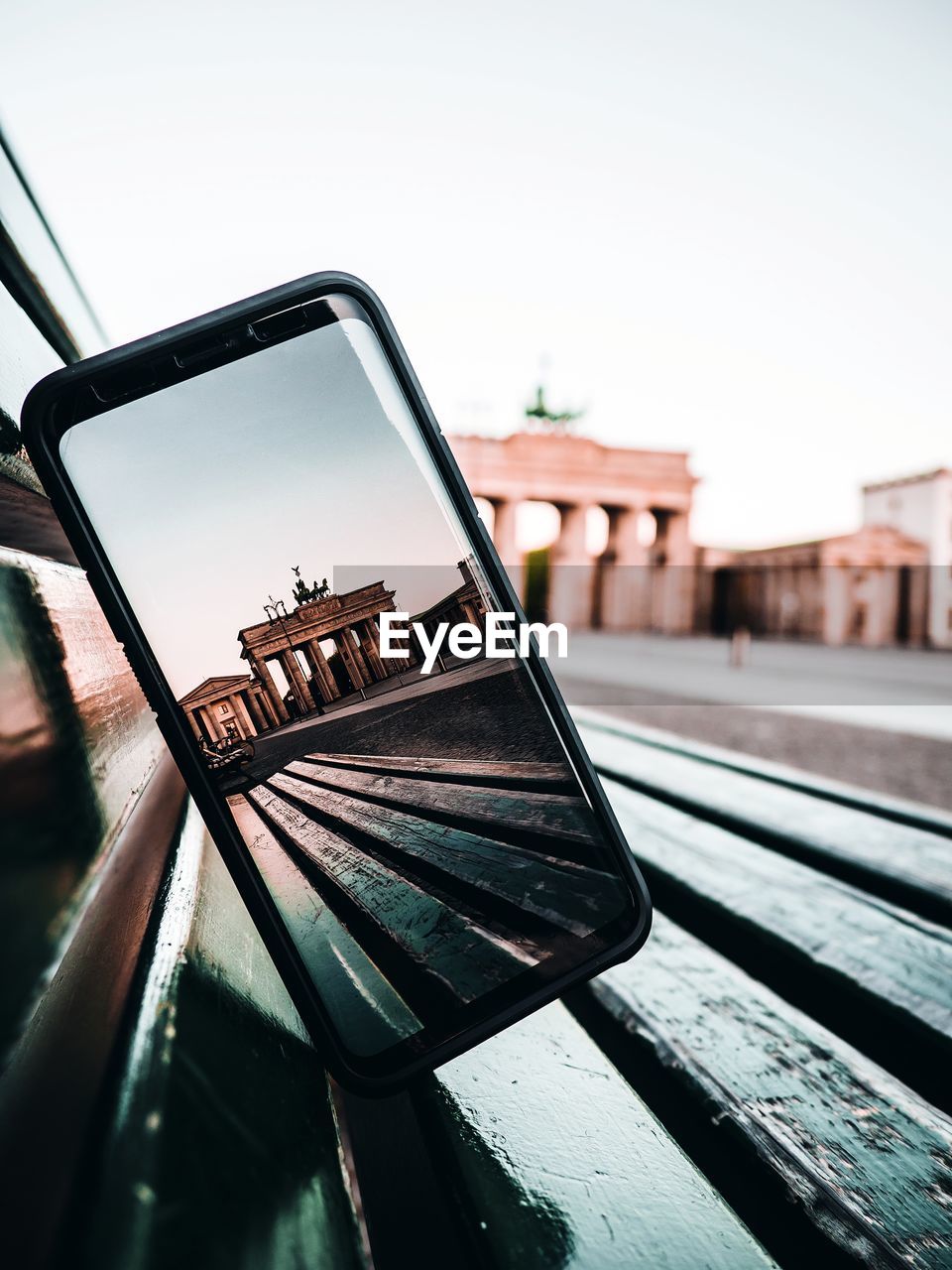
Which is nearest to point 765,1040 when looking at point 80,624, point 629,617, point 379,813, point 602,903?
point 602,903

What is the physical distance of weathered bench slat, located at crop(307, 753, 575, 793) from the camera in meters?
0.30

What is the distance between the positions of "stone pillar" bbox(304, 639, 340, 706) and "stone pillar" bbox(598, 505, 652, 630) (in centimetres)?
1775

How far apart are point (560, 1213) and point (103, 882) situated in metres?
0.20

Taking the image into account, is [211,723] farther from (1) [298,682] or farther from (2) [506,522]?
(2) [506,522]

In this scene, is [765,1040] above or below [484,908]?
below

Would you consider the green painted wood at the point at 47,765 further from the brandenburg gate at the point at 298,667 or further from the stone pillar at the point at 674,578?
the stone pillar at the point at 674,578

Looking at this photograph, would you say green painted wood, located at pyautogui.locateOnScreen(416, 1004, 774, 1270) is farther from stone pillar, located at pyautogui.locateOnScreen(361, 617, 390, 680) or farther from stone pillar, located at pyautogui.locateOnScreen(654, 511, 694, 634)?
stone pillar, located at pyautogui.locateOnScreen(654, 511, 694, 634)

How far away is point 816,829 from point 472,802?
55cm

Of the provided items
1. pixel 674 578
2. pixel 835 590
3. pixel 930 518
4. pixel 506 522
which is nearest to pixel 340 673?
pixel 835 590

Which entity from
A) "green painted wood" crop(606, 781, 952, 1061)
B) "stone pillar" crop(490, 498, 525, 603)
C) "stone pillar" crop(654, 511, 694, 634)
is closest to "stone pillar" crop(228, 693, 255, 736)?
"green painted wood" crop(606, 781, 952, 1061)

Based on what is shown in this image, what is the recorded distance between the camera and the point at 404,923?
0.94 feet

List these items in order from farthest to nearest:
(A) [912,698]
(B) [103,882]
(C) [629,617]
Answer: (C) [629,617] → (A) [912,698] → (B) [103,882]

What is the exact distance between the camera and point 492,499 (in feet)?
61.3

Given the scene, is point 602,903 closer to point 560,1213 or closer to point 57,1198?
point 560,1213
